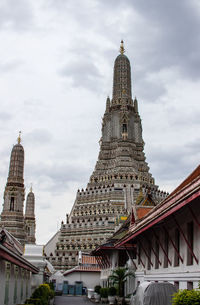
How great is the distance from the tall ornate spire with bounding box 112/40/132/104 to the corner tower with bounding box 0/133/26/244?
3097 cm

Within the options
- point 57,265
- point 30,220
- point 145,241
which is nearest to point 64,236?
point 57,265

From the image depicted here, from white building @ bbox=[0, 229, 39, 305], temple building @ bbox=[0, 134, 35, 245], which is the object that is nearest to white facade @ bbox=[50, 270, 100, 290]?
temple building @ bbox=[0, 134, 35, 245]

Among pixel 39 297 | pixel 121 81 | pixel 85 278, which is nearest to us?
pixel 39 297

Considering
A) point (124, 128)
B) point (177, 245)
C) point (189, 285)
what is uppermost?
point (124, 128)

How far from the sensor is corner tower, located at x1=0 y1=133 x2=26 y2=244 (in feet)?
258

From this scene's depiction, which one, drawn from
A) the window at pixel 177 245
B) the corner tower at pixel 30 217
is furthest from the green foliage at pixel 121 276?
the corner tower at pixel 30 217

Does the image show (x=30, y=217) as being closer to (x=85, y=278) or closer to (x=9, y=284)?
(x=85, y=278)

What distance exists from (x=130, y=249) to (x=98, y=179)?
2457 inches

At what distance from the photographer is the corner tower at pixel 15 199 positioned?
7856 centimetres

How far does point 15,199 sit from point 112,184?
68.0 ft

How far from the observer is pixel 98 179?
94875mm

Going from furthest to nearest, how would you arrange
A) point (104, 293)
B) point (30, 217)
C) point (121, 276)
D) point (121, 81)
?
point (30, 217) → point (121, 81) → point (104, 293) → point (121, 276)

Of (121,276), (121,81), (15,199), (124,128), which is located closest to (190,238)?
(121,276)

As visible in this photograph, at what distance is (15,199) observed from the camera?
80.9 meters
